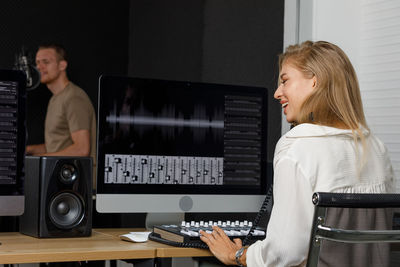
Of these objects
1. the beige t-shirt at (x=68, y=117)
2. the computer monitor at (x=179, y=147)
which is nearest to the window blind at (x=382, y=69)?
the computer monitor at (x=179, y=147)

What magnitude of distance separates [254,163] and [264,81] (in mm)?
958

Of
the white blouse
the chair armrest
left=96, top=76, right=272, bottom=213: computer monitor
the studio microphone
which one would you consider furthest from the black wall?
the chair armrest

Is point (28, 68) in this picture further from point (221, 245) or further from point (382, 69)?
point (221, 245)

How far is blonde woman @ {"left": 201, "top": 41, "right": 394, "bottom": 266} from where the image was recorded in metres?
1.73

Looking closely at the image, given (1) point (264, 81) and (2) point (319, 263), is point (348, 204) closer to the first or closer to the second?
(2) point (319, 263)

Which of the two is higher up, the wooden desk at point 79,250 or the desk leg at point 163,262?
the wooden desk at point 79,250

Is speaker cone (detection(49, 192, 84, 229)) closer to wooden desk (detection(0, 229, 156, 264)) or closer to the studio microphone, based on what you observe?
wooden desk (detection(0, 229, 156, 264))

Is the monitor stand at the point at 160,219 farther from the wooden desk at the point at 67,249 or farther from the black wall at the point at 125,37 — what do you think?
the black wall at the point at 125,37

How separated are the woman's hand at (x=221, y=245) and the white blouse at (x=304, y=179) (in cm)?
19

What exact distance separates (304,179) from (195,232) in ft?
1.96

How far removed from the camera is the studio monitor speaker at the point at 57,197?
230 cm

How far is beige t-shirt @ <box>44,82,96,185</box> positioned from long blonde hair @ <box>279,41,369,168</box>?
288 centimetres

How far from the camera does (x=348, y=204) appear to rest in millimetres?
1282

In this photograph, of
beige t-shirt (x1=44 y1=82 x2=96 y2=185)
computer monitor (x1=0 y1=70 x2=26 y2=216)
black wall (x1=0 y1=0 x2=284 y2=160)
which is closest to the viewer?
computer monitor (x1=0 y1=70 x2=26 y2=216)
